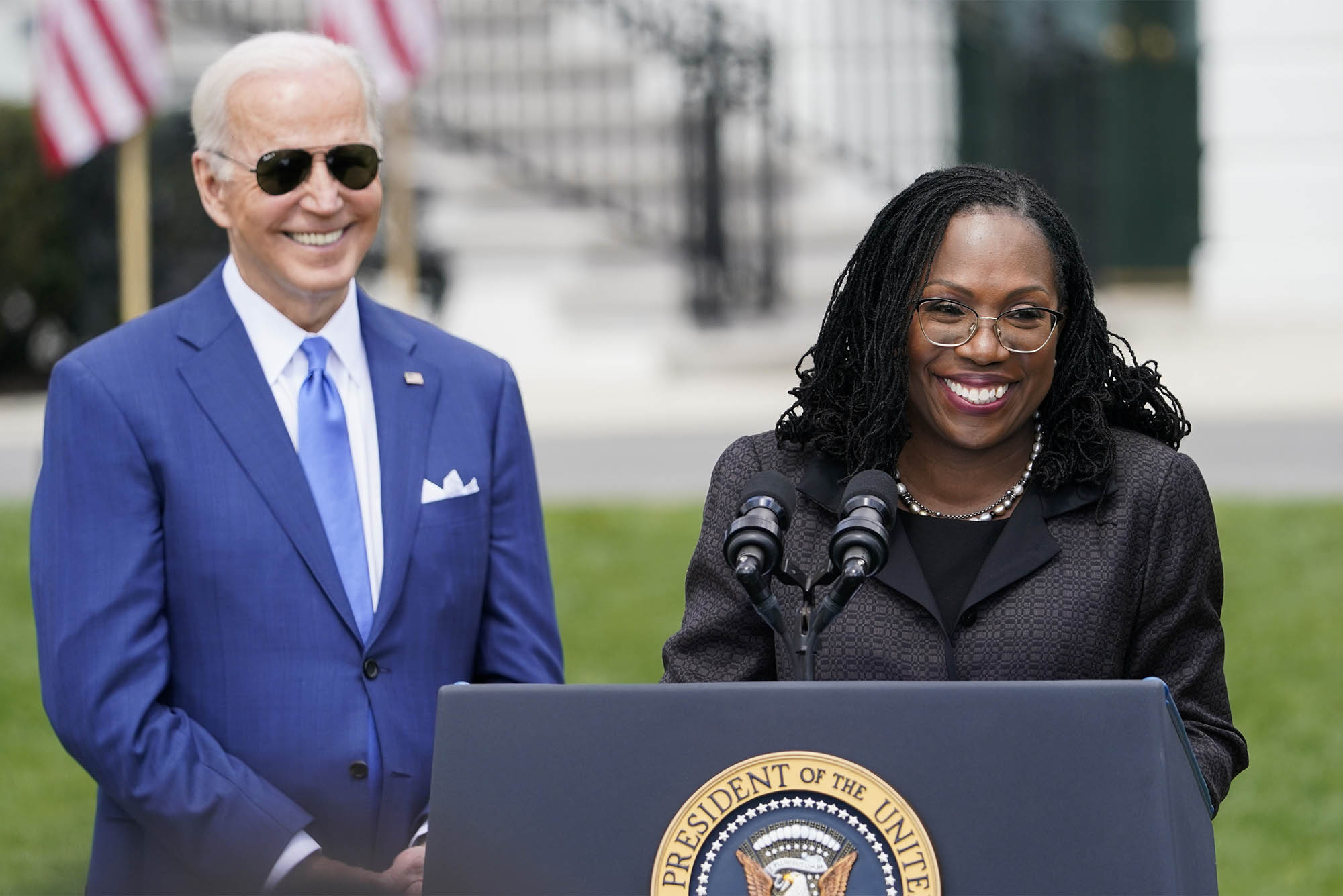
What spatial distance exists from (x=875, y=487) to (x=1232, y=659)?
5.66 meters

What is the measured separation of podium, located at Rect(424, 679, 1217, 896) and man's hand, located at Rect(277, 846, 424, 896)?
0.63m

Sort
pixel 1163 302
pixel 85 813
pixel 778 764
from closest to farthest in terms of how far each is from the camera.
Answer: pixel 778 764
pixel 85 813
pixel 1163 302

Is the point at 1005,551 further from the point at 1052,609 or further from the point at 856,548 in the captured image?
the point at 856,548

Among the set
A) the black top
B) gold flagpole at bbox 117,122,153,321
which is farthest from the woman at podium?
gold flagpole at bbox 117,122,153,321

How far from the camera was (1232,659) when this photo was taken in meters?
8.26

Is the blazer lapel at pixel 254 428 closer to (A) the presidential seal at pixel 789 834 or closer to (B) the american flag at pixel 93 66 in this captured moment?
(A) the presidential seal at pixel 789 834

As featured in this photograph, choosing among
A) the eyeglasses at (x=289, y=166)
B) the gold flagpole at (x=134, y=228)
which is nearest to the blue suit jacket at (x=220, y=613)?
the eyeglasses at (x=289, y=166)

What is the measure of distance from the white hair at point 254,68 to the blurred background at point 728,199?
19.7 ft

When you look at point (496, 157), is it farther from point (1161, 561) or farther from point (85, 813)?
point (1161, 561)

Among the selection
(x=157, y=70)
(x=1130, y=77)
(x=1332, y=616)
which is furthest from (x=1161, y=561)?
(x=1130, y=77)

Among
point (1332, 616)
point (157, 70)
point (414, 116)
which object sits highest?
point (157, 70)

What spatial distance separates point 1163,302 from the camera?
1772cm

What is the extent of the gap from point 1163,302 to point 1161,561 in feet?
48.4

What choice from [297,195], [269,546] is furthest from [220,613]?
[297,195]
